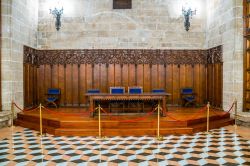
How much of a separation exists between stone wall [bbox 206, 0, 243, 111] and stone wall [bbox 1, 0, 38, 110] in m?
7.18

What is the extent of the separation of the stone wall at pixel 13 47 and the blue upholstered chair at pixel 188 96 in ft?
20.3

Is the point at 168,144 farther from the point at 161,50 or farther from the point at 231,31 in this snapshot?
the point at 161,50

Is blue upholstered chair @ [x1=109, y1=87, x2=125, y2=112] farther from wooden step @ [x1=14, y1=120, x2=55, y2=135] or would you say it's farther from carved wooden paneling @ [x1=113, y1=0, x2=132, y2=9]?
carved wooden paneling @ [x1=113, y1=0, x2=132, y2=9]

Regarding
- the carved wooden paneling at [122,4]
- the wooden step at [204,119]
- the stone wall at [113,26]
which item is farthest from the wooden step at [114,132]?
the carved wooden paneling at [122,4]

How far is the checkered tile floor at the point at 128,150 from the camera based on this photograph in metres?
5.30

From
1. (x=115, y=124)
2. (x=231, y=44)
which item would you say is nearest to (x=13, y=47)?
(x=115, y=124)

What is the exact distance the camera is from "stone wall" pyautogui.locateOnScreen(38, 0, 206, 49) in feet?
38.0

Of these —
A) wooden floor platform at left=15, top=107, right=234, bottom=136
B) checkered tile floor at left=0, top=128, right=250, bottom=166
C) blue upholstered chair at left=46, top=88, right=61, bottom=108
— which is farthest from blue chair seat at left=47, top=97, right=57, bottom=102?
checkered tile floor at left=0, top=128, right=250, bottom=166

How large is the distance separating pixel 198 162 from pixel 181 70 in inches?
270

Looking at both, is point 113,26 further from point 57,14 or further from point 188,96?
point 188,96

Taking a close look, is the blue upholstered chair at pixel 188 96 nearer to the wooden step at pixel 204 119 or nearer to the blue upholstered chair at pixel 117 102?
the wooden step at pixel 204 119

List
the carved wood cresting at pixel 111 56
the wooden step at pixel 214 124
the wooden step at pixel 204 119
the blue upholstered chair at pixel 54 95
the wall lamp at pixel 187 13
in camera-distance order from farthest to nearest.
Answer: the carved wood cresting at pixel 111 56, the blue upholstered chair at pixel 54 95, the wall lamp at pixel 187 13, the wooden step at pixel 204 119, the wooden step at pixel 214 124

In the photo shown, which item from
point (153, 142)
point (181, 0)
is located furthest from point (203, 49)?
point (153, 142)

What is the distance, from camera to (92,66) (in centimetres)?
1159
